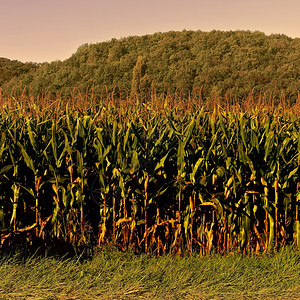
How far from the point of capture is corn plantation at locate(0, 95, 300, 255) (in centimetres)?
548

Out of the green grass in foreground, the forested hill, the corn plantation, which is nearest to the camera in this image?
the green grass in foreground

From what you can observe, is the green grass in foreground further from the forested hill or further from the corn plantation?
the forested hill

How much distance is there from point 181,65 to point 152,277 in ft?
78.9

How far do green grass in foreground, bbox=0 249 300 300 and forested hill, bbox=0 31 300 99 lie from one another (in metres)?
19.5

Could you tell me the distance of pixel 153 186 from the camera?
19.2 ft

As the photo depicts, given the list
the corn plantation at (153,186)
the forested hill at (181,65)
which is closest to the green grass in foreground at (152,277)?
the corn plantation at (153,186)

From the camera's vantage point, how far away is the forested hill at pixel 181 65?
84.2 ft

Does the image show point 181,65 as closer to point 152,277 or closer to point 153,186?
point 153,186

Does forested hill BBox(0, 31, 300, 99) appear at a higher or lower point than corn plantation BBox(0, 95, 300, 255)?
higher

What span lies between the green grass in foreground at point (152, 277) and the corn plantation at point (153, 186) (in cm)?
32

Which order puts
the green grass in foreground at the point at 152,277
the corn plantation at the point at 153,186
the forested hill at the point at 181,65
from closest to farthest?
1. the green grass in foreground at the point at 152,277
2. the corn plantation at the point at 153,186
3. the forested hill at the point at 181,65

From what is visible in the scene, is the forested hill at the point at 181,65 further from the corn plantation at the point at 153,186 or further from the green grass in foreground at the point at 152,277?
the green grass in foreground at the point at 152,277

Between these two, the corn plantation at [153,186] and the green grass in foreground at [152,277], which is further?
the corn plantation at [153,186]

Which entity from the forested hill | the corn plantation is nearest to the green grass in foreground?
the corn plantation
